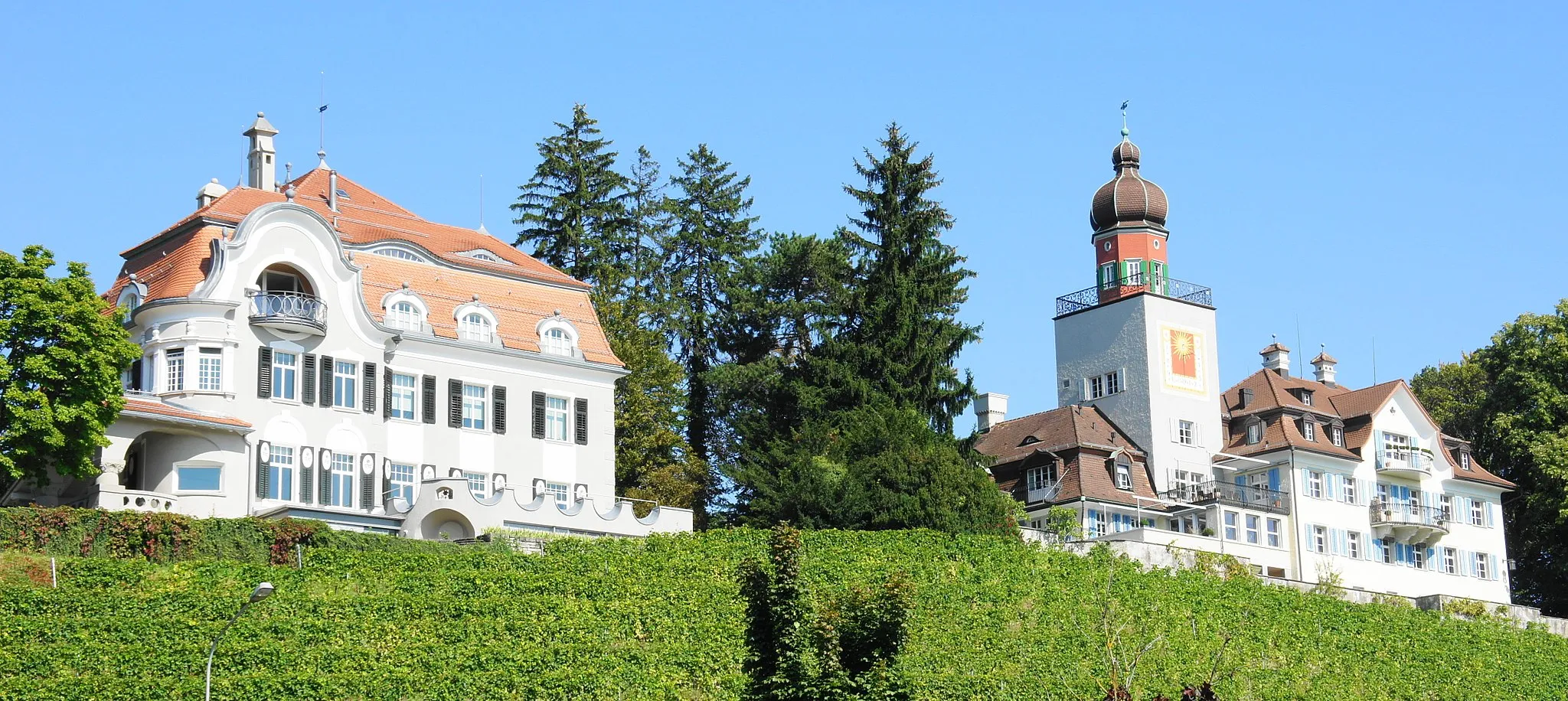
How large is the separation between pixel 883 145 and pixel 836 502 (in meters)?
15.6

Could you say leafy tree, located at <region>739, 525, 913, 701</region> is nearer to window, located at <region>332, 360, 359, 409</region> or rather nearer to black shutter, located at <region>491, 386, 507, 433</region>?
window, located at <region>332, 360, 359, 409</region>

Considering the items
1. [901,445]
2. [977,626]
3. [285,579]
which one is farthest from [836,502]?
[285,579]

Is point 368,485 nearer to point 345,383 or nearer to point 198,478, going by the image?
point 345,383

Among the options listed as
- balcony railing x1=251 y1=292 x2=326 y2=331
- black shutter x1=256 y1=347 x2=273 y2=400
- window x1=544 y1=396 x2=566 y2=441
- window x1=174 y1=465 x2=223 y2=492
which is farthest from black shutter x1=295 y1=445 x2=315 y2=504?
window x1=544 y1=396 x2=566 y2=441

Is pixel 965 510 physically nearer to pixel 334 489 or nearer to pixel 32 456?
pixel 334 489

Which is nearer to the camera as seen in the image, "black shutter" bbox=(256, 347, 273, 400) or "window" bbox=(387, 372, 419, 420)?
"black shutter" bbox=(256, 347, 273, 400)

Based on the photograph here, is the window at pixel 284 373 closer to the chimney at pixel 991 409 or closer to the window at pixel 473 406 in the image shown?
the window at pixel 473 406

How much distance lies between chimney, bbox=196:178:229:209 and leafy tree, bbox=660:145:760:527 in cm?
1713

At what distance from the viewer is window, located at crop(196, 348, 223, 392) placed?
59.0m

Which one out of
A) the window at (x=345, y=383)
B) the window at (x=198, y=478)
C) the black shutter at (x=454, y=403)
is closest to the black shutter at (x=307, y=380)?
the window at (x=345, y=383)

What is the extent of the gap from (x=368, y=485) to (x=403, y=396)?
305 cm

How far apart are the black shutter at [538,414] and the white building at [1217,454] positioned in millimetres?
18749

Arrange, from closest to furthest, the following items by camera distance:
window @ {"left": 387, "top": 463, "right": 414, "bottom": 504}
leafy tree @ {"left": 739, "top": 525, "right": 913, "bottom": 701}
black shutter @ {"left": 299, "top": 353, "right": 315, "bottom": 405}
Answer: leafy tree @ {"left": 739, "top": 525, "right": 913, "bottom": 701} < black shutter @ {"left": 299, "top": 353, "right": 315, "bottom": 405} < window @ {"left": 387, "top": 463, "right": 414, "bottom": 504}

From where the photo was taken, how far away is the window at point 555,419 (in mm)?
65375
